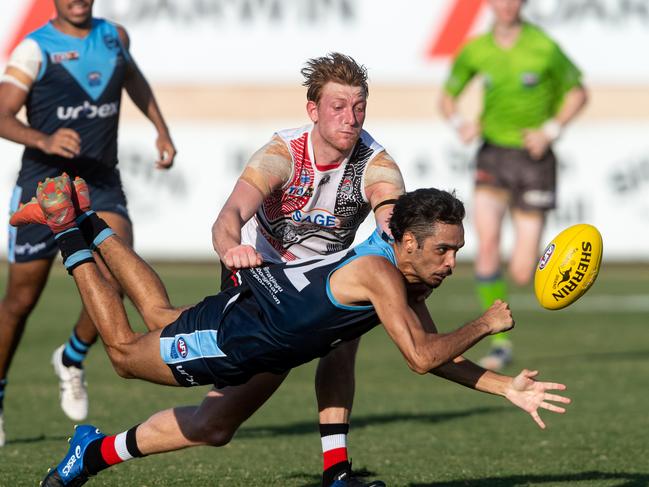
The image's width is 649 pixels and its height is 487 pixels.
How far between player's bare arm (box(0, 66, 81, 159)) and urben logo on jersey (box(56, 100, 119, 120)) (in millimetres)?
270

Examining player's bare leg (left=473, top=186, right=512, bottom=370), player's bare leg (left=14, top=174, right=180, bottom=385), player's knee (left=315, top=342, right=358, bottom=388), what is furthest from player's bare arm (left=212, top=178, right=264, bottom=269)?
player's bare leg (left=473, top=186, right=512, bottom=370)

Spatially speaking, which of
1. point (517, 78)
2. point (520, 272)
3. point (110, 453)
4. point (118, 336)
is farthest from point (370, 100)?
point (110, 453)

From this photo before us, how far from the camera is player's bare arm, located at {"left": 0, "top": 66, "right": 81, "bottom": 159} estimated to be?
26.0 feet

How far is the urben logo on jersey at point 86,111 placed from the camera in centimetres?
864

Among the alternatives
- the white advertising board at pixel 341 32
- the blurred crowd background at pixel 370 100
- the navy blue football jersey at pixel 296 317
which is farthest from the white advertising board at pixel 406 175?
the navy blue football jersey at pixel 296 317

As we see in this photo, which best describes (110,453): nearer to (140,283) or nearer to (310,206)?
(140,283)

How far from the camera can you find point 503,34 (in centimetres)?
1305

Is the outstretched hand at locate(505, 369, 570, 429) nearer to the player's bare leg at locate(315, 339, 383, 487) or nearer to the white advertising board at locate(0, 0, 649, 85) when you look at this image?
the player's bare leg at locate(315, 339, 383, 487)

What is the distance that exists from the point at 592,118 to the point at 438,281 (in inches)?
→ 772

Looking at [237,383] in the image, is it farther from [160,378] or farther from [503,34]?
[503,34]

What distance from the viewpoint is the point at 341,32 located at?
2381 centimetres

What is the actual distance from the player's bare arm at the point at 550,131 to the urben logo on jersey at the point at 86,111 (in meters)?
5.12

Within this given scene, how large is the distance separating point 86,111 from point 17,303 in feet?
4.44

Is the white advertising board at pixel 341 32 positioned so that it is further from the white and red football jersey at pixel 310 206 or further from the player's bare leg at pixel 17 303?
the white and red football jersey at pixel 310 206
